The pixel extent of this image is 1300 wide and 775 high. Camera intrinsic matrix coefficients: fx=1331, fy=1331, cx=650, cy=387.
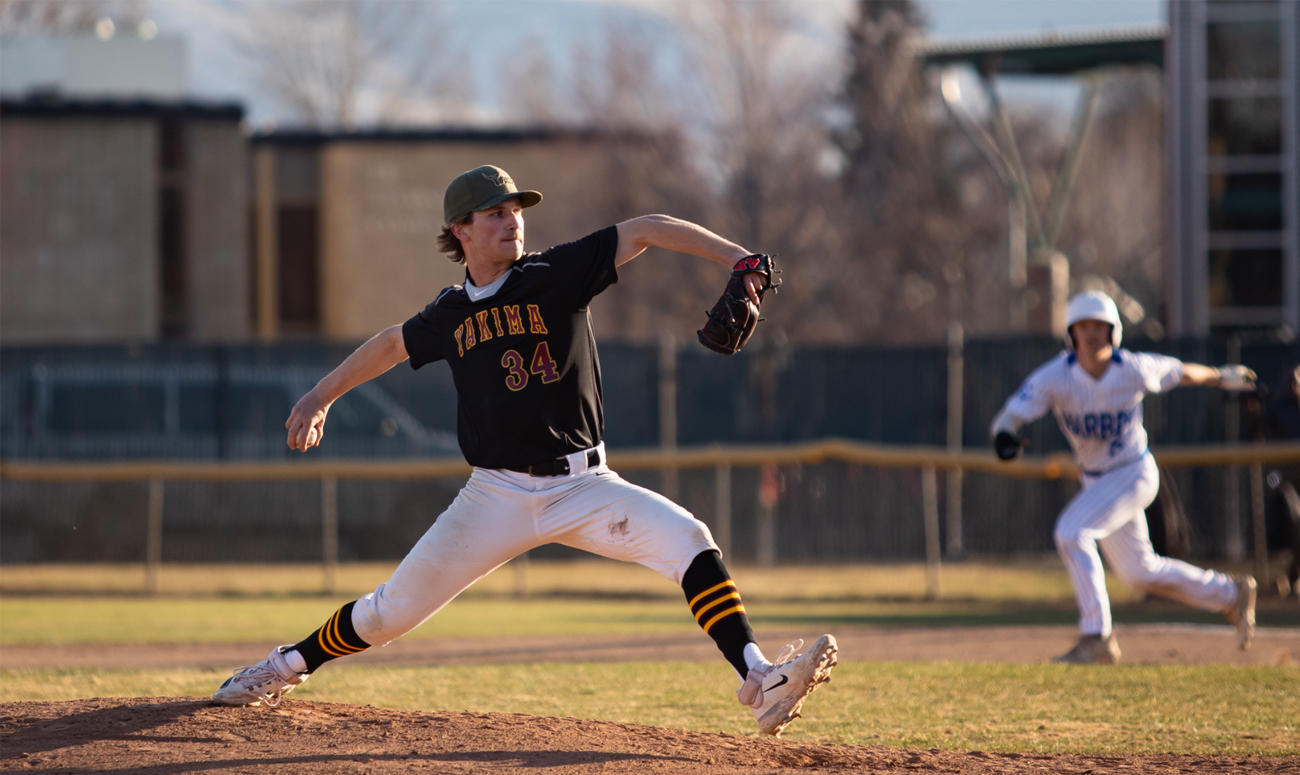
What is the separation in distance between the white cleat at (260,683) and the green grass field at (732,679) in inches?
43.8

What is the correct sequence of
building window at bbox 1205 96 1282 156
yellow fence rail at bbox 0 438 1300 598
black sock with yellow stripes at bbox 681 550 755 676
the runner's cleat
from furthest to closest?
building window at bbox 1205 96 1282 156, yellow fence rail at bbox 0 438 1300 598, the runner's cleat, black sock with yellow stripes at bbox 681 550 755 676

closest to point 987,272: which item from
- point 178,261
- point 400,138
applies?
point 400,138

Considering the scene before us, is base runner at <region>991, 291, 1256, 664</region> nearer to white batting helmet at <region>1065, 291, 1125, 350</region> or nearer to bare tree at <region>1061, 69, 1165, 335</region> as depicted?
white batting helmet at <region>1065, 291, 1125, 350</region>

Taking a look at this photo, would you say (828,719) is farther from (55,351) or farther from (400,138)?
(400,138)

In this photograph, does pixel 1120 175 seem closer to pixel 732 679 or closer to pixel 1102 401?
pixel 1102 401

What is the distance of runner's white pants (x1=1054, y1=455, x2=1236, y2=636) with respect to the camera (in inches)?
296

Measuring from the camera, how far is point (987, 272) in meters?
38.0

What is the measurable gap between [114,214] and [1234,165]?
67.8 feet

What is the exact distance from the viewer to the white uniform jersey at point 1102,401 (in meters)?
7.71

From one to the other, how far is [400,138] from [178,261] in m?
5.28

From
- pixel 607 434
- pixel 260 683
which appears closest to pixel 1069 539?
pixel 260 683

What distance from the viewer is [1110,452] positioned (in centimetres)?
780

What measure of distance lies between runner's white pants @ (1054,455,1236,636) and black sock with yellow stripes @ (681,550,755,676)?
12.2ft

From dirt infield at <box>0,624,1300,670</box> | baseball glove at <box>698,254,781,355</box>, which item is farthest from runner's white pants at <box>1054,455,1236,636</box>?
baseball glove at <box>698,254,781,355</box>
